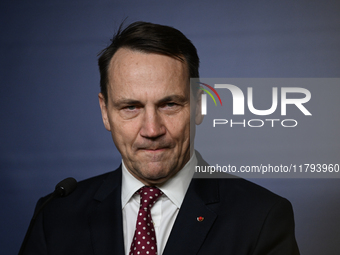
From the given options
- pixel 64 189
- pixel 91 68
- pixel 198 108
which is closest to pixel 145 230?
pixel 64 189

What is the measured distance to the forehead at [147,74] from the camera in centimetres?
157

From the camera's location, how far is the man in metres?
1.57

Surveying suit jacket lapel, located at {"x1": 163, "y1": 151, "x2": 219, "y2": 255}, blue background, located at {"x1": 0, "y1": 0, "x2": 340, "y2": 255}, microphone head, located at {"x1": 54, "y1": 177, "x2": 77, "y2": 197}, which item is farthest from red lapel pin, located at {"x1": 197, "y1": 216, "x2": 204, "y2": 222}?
blue background, located at {"x1": 0, "y1": 0, "x2": 340, "y2": 255}

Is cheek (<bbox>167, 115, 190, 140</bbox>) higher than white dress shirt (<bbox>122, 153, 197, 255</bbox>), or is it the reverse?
cheek (<bbox>167, 115, 190, 140</bbox>)

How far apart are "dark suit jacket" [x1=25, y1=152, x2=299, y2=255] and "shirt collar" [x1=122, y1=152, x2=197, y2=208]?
0.04 metres

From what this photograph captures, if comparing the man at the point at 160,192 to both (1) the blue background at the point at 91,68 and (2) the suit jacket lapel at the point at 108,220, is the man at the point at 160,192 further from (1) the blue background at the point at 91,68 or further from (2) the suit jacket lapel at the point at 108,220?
(1) the blue background at the point at 91,68

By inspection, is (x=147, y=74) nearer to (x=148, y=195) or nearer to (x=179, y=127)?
(x=179, y=127)

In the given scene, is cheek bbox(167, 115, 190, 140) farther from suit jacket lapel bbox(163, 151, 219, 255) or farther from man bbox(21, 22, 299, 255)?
suit jacket lapel bbox(163, 151, 219, 255)

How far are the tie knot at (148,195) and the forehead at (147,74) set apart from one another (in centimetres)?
42

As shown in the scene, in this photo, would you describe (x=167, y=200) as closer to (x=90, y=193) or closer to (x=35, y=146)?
(x=90, y=193)

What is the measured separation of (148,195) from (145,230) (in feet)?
0.49

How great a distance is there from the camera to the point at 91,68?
2668 millimetres

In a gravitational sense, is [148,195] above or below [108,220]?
above

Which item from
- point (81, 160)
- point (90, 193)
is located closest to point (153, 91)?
point (90, 193)
